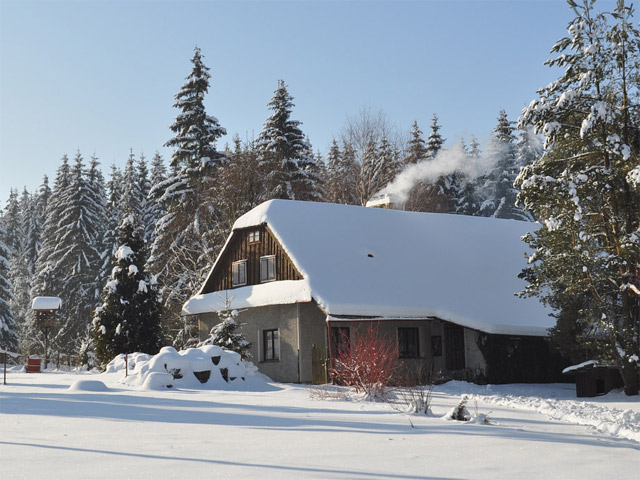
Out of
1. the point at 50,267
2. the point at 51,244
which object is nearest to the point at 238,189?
the point at 50,267

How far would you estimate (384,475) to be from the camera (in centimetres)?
770

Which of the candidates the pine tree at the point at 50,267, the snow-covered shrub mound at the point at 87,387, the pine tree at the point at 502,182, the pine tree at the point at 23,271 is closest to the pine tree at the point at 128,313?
the snow-covered shrub mound at the point at 87,387

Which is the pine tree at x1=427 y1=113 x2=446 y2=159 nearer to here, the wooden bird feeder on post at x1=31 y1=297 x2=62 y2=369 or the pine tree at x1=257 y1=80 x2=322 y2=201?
the pine tree at x1=257 y1=80 x2=322 y2=201

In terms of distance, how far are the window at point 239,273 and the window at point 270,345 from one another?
2.56 meters

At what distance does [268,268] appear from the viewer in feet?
91.2

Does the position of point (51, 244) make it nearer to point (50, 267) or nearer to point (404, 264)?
point (50, 267)

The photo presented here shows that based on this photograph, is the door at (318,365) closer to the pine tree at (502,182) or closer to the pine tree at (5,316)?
the pine tree at (5,316)

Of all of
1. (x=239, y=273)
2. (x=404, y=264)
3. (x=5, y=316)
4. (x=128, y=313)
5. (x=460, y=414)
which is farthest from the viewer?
(x=5, y=316)

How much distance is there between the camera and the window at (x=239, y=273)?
29.1 m

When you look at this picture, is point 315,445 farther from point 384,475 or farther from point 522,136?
point 522,136

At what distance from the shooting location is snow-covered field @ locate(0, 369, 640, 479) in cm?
802

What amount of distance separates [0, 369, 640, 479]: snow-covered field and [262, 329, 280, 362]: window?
368 inches

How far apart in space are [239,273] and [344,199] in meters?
19.1

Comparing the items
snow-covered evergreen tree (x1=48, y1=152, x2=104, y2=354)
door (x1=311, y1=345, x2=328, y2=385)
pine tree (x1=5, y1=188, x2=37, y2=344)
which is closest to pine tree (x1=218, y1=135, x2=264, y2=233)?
door (x1=311, y1=345, x2=328, y2=385)
